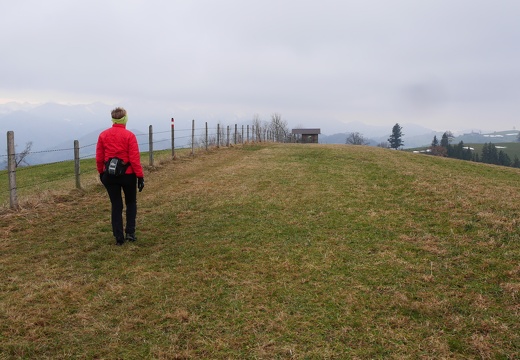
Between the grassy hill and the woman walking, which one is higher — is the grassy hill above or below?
below

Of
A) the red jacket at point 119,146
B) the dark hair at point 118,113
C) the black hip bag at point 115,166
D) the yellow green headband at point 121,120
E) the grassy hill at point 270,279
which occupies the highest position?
the dark hair at point 118,113

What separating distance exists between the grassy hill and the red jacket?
58.8 inches

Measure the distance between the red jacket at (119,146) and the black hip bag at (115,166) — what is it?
71 mm

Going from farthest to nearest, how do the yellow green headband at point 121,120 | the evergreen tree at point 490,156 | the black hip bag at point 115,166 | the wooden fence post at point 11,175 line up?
the evergreen tree at point 490,156, the wooden fence post at point 11,175, the yellow green headband at point 121,120, the black hip bag at point 115,166

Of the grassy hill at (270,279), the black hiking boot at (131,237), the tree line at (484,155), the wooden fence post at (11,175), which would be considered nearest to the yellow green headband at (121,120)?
the black hiking boot at (131,237)

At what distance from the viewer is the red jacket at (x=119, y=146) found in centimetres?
575

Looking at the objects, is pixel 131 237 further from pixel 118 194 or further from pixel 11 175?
pixel 11 175

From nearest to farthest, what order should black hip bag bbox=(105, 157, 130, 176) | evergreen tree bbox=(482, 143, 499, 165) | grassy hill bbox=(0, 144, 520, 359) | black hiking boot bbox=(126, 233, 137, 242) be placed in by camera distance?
1. grassy hill bbox=(0, 144, 520, 359)
2. black hip bag bbox=(105, 157, 130, 176)
3. black hiking boot bbox=(126, 233, 137, 242)
4. evergreen tree bbox=(482, 143, 499, 165)

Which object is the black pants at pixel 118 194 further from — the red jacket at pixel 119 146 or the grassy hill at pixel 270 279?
the grassy hill at pixel 270 279

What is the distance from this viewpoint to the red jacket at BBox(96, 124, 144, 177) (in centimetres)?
575

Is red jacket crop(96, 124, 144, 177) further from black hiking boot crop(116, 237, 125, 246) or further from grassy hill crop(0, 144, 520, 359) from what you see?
grassy hill crop(0, 144, 520, 359)

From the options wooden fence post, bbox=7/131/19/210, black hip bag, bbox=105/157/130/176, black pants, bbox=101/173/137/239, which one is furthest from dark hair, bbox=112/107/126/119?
wooden fence post, bbox=7/131/19/210

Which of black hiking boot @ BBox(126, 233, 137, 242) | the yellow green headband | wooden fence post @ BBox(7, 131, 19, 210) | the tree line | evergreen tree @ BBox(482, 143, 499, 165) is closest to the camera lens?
the yellow green headband

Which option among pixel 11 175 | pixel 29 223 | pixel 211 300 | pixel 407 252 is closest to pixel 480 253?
pixel 407 252
